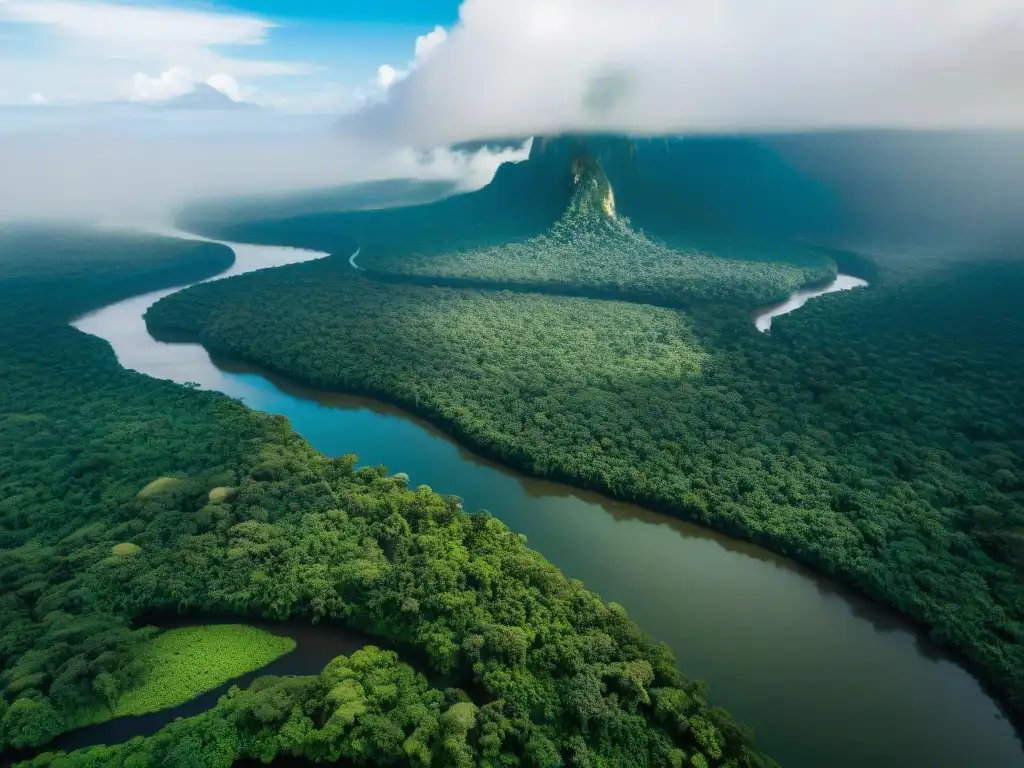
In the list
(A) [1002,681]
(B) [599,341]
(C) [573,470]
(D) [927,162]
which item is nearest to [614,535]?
(C) [573,470]

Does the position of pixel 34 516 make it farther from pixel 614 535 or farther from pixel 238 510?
pixel 614 535

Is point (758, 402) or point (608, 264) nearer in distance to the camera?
point (758, 402)

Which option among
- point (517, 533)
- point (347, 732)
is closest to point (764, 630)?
point (517, 533)

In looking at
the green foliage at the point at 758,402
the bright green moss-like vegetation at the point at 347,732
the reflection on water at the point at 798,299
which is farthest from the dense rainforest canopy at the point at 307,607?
the reflection on water at the point at 798,299

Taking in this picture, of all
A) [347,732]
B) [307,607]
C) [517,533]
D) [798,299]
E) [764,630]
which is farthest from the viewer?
[798,299]

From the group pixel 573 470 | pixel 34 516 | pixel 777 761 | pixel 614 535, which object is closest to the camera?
pixel 777 761

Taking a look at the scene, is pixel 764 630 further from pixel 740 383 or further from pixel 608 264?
pixel 608 264

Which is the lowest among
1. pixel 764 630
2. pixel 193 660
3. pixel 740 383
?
pixel 764 630
